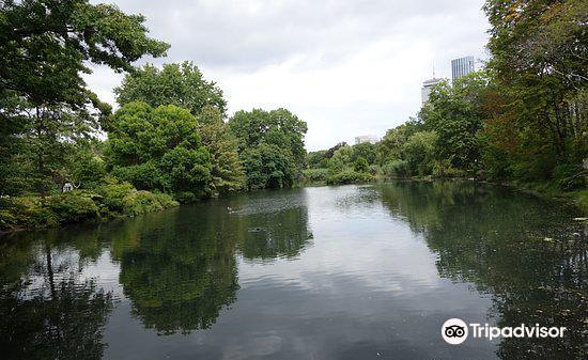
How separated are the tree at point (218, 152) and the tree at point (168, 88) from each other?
270 centimetres

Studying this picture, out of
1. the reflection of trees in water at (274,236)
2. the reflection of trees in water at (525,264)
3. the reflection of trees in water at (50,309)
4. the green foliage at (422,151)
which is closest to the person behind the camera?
the reflection of trees in water at (525,264)

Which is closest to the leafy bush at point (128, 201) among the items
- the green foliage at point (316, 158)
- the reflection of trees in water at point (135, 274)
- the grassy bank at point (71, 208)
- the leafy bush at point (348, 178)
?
the grassy bank at point (71, 208)

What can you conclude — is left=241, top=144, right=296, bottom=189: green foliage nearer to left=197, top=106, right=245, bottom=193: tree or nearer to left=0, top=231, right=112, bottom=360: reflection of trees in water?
left=197, top=106, right=245, bottom=193: tree

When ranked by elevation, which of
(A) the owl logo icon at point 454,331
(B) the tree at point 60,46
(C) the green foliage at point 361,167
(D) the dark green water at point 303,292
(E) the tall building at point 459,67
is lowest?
(A) the owl logo icon at point 454,331

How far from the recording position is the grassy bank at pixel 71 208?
19.3 meters

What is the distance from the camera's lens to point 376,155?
80438 mm

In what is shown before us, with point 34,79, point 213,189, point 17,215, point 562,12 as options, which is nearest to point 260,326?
point 34,79

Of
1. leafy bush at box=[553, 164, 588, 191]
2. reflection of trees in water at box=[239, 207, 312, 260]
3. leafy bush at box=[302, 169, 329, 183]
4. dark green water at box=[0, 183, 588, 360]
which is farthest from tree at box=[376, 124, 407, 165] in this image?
dark green water at box=[0, 183, 588, 360]

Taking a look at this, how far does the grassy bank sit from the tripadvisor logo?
17.0 metres

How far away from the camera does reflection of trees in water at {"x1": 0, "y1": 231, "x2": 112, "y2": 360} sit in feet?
20.4

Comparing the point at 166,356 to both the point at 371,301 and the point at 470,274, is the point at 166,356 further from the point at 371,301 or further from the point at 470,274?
the point at 470,274

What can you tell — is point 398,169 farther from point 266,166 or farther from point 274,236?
point 274,236

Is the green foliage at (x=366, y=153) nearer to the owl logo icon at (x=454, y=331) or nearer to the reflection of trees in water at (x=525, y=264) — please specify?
the reflection of trees in water at (x=525, y=264)

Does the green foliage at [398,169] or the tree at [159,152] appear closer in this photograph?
the tree at [159,152]
